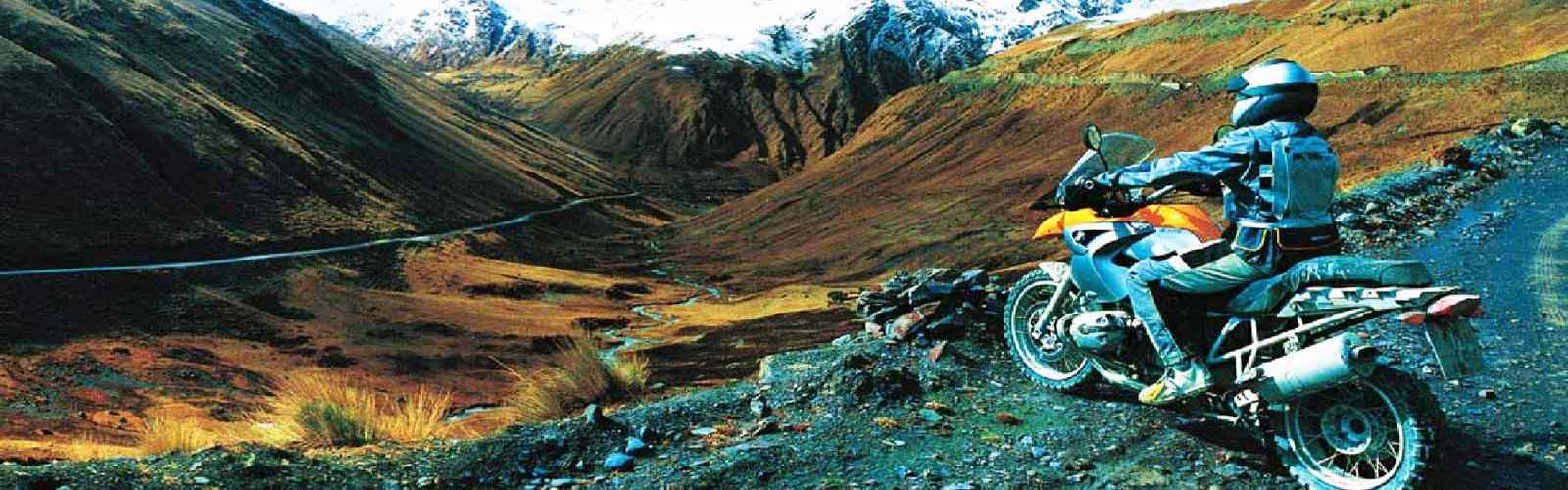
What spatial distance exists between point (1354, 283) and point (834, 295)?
24317 mm

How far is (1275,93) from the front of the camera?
505cm

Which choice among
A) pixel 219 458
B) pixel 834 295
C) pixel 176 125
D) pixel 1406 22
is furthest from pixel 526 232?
pixel 219 458

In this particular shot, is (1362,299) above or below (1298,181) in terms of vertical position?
below

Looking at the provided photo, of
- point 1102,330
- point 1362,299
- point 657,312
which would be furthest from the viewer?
point 657,312

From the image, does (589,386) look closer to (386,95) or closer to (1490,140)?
(1490,140)

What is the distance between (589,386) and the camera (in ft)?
29.8

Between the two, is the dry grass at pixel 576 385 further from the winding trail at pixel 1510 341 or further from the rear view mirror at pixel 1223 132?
the winding trail at pixel 1510 341

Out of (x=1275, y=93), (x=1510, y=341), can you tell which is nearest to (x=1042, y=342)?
(x=1275, y=93)

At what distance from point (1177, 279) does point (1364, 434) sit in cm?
127

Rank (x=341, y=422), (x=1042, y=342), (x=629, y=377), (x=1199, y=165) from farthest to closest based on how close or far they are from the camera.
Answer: (x=629, y=377) → (x=1042, y=342) → (x=341, y=422) → (x=1199, y=165)

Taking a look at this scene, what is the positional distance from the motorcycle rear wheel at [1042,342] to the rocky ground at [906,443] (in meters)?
0.16

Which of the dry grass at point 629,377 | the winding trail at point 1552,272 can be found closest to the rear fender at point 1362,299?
the winding trail at point 1552,272

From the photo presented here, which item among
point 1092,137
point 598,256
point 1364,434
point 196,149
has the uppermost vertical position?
point 1092,137

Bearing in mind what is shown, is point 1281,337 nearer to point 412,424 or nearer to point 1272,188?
point 1272,188
